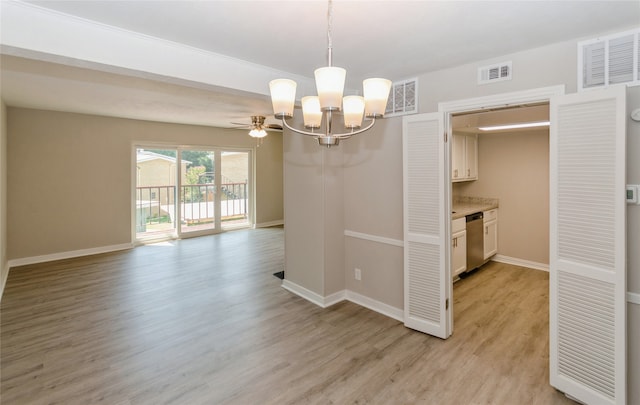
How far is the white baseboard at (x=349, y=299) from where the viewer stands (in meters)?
3.29

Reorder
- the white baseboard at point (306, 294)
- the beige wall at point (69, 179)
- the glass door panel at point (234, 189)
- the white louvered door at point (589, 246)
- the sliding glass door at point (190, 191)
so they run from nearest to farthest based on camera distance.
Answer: the white louvered door at point (589, 246)
the white baseboard at point (306, 294)
the beige wall at point (69, 179)
the sliding glass door at point (190, 191)
the glass door panel at point (234, 189)

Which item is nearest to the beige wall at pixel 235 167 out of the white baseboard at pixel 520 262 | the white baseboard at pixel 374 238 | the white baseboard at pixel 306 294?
the white baseboard at pixel 306 294

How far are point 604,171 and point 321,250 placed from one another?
2.51 metres

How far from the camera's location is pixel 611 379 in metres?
1.92

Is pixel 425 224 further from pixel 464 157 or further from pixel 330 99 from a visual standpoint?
pixel 464 157

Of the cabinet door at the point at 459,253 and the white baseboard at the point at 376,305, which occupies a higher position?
the cabinet door at the point at 459,253

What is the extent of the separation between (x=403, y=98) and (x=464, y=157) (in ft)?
8.15

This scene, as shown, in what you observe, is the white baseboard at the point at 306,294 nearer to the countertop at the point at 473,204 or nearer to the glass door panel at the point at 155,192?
the countertop at the point at 473,204

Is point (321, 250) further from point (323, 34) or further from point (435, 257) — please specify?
point (323, 34)

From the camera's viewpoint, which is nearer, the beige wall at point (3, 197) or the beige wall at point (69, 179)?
the beige wall at point (3, 197)

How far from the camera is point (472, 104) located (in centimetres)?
258

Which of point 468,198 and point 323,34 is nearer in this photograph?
point 323,34

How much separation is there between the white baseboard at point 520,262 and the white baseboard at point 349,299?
2949 mm

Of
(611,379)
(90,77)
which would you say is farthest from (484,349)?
(90,77)
